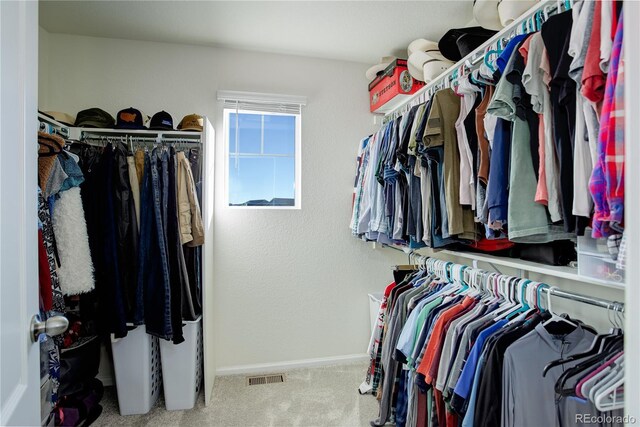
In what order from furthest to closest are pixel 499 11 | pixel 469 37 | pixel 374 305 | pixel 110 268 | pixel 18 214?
pixel 374 305, pixel 110 268, pixel 469 37, pixel 499 11, pixel 18 214

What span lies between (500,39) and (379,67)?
1165 mm

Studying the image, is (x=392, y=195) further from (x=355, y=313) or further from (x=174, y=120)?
(x=174, y=120)

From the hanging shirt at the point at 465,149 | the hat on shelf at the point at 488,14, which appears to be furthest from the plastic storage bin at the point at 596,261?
the hat on shelf at the point at 488,14

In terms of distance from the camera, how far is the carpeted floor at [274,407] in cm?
190

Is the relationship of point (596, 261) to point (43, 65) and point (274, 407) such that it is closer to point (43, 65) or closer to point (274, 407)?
point (274, 407)

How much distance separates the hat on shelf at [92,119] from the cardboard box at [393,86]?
1.87 meters

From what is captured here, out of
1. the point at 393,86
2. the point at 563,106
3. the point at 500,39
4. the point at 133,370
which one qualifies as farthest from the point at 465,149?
the point at 133,370

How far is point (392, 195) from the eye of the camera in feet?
6.14

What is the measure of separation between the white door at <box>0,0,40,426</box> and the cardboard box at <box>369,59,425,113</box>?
6.35 ft

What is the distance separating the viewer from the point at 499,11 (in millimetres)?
1491

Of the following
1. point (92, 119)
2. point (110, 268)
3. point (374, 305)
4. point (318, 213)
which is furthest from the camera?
point (318, 213)

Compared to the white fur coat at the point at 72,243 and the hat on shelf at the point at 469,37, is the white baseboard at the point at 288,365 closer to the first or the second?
the white fur coat at the point at 72,243

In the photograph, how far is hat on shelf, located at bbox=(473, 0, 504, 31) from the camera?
63.9 inches

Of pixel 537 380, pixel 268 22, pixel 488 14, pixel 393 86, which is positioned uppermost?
pixel 268 22
